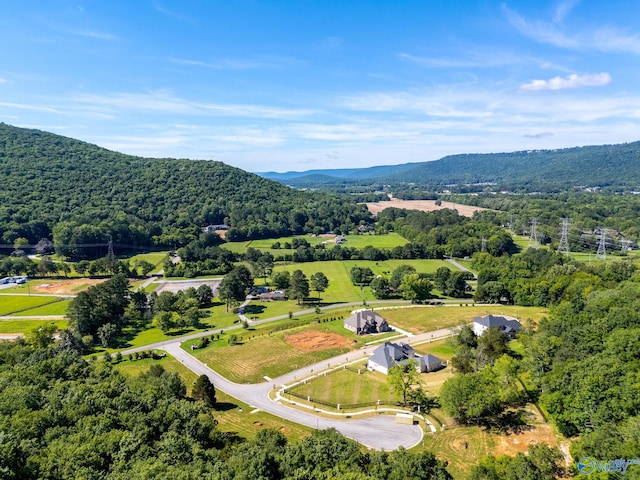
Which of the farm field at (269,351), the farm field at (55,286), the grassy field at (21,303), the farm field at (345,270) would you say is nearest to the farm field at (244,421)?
the farm field at (269,351)

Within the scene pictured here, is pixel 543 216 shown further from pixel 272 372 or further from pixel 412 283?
pixel 272 372

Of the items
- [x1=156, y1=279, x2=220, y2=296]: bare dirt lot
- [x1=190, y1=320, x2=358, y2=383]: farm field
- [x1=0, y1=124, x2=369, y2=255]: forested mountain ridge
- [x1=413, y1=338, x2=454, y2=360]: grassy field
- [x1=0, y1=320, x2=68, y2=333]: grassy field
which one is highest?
[x1=0, y1=124, x2=369, y2=255]: forested mountain ridge

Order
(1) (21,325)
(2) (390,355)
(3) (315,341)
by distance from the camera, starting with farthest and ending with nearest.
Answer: (1) (21,325)
(3) (315,341)
(2) (390,355)

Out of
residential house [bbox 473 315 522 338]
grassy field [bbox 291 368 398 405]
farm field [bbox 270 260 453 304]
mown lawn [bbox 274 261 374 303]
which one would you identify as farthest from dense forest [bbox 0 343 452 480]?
farm field [bbox 270 260 453 304]

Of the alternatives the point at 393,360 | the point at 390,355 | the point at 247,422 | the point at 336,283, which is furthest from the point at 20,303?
the point at 393,360

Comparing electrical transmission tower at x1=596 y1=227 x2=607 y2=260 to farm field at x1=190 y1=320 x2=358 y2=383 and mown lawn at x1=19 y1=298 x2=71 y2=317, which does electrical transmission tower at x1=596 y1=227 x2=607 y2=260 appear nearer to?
farm field at x1=190 y1=320 x2=358 y2=383

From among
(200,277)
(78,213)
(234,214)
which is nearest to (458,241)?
(200,277)

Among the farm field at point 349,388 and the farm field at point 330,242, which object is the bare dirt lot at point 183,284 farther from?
Answer: the farm field at point 349,388

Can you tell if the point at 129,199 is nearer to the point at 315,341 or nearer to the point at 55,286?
the point at 55,286
